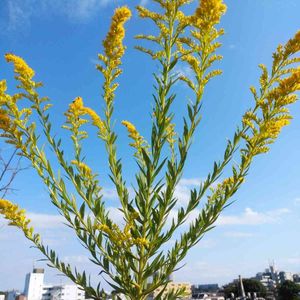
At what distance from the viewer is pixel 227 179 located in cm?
262

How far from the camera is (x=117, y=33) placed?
2.40 metres

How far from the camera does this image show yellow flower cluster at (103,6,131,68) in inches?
94.3

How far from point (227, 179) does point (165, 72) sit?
3.52ft

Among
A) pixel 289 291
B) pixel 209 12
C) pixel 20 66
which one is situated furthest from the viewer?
pixel 289 291

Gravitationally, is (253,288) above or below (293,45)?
below

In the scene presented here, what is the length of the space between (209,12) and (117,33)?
0.74 m

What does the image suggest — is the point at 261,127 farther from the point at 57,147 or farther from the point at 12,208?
the point at 12,208

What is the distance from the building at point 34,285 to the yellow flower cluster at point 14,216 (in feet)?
442

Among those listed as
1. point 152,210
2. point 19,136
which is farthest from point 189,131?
point 19,136

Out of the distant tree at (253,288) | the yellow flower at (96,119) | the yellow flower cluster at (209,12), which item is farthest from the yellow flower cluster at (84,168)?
the distant tree at (253,288)

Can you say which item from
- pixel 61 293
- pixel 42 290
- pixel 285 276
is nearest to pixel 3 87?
pixel 61 293

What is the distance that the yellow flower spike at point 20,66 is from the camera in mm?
2471

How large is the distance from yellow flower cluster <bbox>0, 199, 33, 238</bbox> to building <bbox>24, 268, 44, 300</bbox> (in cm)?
13482

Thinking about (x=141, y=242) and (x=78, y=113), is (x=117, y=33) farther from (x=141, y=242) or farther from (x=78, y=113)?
(x=141, y=242)
